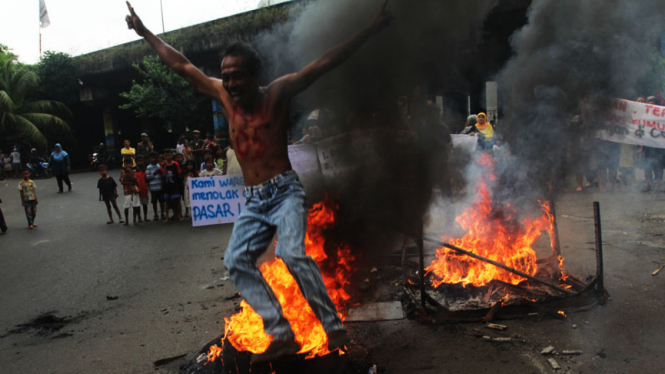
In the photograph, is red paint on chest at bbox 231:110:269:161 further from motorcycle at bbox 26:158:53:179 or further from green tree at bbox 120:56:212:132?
motorcycle at bbox 26:158:53:179

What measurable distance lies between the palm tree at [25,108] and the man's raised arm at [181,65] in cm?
2268

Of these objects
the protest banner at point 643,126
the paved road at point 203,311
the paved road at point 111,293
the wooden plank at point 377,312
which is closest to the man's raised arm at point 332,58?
the paved road at point 203,311

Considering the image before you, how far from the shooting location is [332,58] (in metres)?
2.88

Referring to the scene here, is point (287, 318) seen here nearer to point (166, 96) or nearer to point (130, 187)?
point (130, 187)

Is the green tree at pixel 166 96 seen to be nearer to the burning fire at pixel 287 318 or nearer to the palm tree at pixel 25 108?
the palm tree at pixel 25 108

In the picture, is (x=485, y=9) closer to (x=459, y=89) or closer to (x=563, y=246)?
(x=459, y=89)

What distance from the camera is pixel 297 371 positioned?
9.26 ft

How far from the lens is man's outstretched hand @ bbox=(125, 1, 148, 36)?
3422mm

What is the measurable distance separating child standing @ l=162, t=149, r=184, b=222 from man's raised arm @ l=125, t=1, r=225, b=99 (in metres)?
6.66

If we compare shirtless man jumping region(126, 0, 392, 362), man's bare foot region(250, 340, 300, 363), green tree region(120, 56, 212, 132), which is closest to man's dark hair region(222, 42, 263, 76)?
shirtless man jumping region(126, 0, 392, 362)

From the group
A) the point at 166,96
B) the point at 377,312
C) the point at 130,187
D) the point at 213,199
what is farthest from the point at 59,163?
the point at 377,312

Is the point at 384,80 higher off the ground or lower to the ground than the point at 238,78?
higher

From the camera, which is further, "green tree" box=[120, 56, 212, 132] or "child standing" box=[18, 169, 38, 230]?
"green tree" box=[120, 56, 212, 132]

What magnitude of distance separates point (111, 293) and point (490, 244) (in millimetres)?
4212
